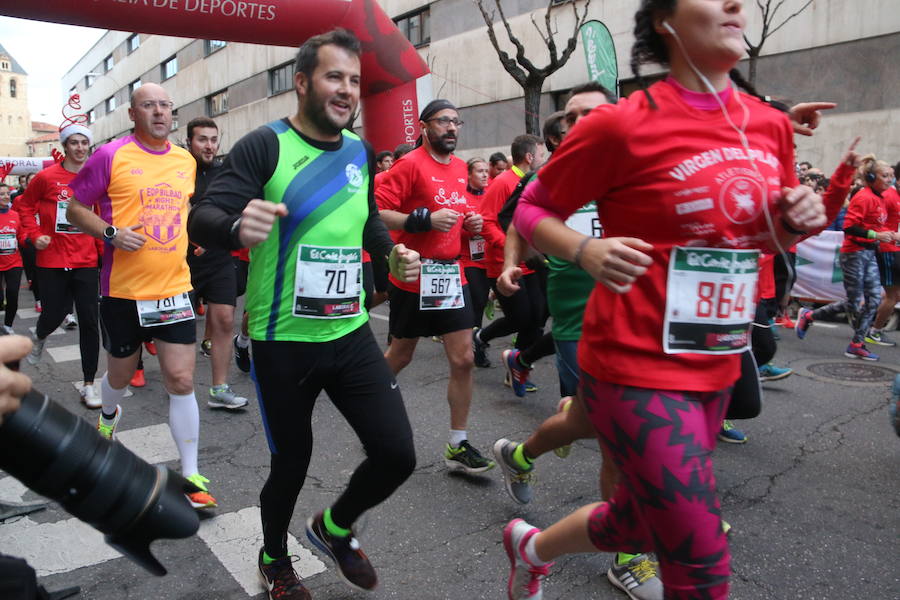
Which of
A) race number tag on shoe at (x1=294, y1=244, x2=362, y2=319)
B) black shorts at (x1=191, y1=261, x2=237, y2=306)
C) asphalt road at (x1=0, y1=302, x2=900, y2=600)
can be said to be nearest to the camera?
race number tag on shoe at (x1=294, y1=244, x2=362, y2=319)

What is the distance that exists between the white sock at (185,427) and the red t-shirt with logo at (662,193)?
2.40m

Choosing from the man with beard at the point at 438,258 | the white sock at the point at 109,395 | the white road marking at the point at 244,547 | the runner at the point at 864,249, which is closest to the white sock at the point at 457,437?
→ the man with beard at the point at 438,258

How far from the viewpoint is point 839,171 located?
100 inches

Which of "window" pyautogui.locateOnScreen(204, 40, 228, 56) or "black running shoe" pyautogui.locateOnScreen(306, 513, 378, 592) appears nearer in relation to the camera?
"black running shoe" pyautogui.locateOnScreen(306, 513, 378, 592)

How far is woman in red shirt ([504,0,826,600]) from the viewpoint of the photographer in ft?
5.91

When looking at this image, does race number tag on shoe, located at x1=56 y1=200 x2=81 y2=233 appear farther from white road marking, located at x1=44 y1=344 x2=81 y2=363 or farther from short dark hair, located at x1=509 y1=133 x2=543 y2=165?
short dark hair, located at x1=509 y1=133 x2=543 y2=165

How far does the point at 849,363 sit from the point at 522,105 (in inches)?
562

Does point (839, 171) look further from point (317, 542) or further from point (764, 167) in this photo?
point (317, 542)

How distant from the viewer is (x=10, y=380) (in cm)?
116

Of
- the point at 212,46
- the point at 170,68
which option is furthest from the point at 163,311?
the point at 170,68

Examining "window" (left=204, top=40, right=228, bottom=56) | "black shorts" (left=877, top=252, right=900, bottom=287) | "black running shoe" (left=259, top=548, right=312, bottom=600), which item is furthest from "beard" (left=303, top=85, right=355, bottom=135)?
"window" (left=204, top=40, right=228, bottom=56)

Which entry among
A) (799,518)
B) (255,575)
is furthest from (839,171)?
(255,575)

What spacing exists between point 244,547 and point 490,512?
111 cm

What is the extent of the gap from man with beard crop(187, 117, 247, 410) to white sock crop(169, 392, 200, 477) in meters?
1.60
